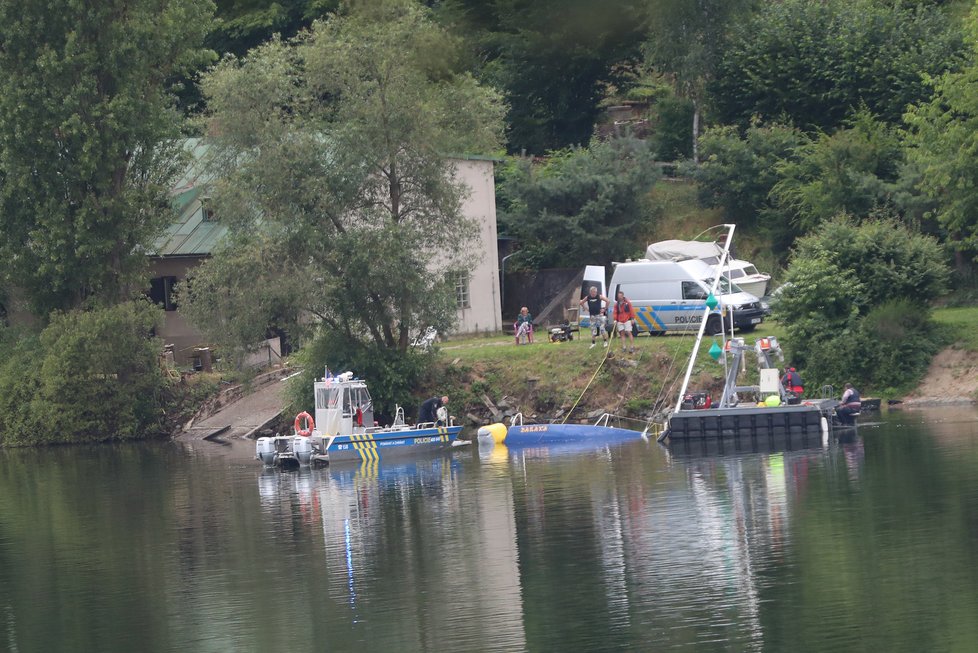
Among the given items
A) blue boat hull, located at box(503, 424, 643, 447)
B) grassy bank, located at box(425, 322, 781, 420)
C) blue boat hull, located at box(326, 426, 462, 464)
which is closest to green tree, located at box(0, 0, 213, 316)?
grassy bank, located at box(425, 322, 781, 420)

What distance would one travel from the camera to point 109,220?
50.8 meters

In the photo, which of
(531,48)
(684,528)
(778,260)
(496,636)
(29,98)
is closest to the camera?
(496,636)

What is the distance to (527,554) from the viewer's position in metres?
26.1

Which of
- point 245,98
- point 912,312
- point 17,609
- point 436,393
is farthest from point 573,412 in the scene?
point 17,609

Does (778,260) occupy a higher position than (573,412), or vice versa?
(778,260)

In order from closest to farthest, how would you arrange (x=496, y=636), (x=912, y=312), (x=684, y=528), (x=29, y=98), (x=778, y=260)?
(x=496, y=636)
(x=684, y=528)
(x=912, y=312)
(x=29, y=98)
(x=778, y=260)

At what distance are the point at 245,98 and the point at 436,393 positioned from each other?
455 inches

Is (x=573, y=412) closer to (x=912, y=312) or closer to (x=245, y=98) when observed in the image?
(x=912, y=312)

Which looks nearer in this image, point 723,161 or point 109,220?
point 109,220

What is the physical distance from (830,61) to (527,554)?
38.2 metres

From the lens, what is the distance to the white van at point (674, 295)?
161 feet

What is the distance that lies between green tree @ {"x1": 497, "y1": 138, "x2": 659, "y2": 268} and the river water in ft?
61.1

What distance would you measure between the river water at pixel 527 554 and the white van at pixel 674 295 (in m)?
8.98

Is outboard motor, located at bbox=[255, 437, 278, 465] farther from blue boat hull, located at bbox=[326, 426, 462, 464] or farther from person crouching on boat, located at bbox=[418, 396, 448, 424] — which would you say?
person crouching on boat, located at bbox=[418, 396, 448, 424]
